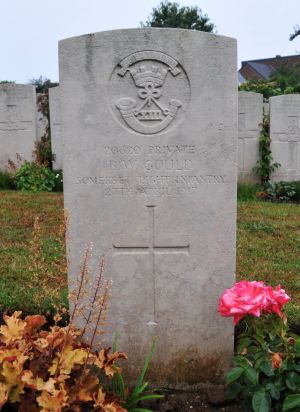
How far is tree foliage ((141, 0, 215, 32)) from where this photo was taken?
129 feet

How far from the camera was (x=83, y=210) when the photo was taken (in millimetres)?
3146

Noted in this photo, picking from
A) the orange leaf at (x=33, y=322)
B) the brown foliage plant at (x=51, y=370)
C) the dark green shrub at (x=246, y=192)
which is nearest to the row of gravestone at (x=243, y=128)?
the dark green shrub at (x=246, y=192)

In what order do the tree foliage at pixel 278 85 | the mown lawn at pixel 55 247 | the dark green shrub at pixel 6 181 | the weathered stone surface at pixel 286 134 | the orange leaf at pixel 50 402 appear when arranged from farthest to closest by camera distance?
the tree foliage at pixel 278 85 < the weathered stone surface at pixel 286 134 < the dark green shrub at pixel 6 181 < the mown lawn at pixel 55 247 < the orange leaf at pixel 50 402

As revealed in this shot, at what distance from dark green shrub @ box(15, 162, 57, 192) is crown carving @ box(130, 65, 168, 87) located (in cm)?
662

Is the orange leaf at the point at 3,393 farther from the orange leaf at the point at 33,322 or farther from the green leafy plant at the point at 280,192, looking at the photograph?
the green leafy plant at the point at 280,192

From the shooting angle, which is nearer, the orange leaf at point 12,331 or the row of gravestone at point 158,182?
the orange leaf at point 12,331

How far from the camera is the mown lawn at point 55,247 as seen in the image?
168 inches

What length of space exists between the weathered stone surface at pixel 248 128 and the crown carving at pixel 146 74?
24.3 feet

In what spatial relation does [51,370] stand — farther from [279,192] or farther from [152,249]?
[279,192]

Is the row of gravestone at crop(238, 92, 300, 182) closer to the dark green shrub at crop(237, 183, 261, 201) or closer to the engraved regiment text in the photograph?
the dark green shrub at crop(237, 183, 261, 201)

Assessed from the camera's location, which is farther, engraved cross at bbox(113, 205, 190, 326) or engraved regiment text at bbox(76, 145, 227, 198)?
engraved cross at bbox(113, 205, 190, 326)

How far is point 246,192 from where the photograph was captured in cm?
Result: 953

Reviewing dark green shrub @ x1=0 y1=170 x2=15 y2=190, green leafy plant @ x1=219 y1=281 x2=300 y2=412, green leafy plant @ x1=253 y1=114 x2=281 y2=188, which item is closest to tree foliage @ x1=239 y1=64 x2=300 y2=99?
green leafy plant @ x1=253 y1=114 x2=281 y2=188

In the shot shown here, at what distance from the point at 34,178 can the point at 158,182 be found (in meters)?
6.75
